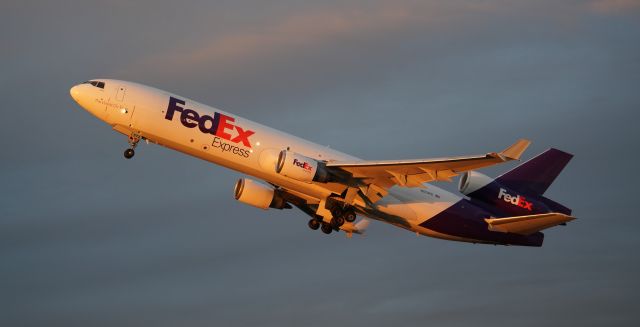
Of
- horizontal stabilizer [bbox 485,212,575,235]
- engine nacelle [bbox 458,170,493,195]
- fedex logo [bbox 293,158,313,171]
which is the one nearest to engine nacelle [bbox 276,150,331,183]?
fedex logo [bbox 293,158,313,171]

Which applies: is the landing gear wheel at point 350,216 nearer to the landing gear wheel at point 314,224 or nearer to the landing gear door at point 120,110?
the landing gear wheel at point 314,224

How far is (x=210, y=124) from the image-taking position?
4916cm

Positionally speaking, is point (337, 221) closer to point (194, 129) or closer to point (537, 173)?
point (194, 129)

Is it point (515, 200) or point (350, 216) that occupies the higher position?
point (515, 200)

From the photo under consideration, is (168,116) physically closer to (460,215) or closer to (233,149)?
(233,149)

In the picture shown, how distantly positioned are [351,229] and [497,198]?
8.47 metres

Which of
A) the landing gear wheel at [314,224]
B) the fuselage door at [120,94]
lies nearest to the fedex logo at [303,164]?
the landing gear wheel at [314,224]

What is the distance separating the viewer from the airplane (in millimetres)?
48844

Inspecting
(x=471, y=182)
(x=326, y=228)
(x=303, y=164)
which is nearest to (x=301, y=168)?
(x=303, y=164)

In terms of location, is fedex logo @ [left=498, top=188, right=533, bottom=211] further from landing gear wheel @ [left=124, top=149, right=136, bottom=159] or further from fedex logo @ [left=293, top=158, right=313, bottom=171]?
landing gear wheel @ [left=124, top=149, right=136, bottom=159]

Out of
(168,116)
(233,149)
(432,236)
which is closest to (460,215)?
(432,236)

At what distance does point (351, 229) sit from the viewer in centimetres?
5653

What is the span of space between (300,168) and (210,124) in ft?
16.7

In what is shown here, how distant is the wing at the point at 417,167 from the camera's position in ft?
141
